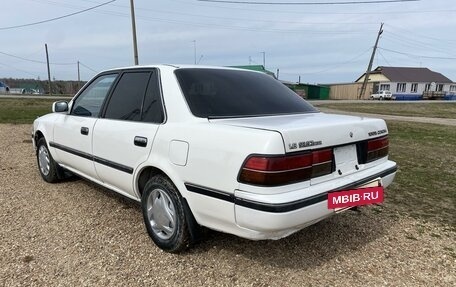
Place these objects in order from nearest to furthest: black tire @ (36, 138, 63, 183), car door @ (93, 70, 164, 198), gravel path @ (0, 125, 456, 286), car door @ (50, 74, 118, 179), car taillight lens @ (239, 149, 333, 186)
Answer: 1. car taillight lens @ (239, 149, 333, 186)
2. gravel path @ (0, 125, 456, 286)
3. car door @ (93, 70, 164, 198)
4. car door @ (50, 74, 118, 179)
5. black tire @ (36, 138, 63, 183)

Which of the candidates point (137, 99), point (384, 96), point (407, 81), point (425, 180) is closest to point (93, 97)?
point (137, 99)

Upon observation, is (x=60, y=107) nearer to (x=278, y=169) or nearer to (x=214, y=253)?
(x=214, y=253)

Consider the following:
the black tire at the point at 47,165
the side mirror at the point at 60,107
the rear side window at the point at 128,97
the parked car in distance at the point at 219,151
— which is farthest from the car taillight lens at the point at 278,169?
the black tire at the point at 47,165

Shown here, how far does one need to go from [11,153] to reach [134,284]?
19.8 ft

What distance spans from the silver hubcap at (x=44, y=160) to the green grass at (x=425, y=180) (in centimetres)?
447

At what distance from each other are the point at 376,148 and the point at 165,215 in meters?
1.87

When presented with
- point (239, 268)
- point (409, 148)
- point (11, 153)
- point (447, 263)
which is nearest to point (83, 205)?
point (239, 268)

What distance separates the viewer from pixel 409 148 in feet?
29.2

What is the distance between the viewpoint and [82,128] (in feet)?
13.4

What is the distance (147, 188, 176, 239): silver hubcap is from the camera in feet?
10.2

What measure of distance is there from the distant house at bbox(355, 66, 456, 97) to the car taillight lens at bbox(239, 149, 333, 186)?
2468 inches

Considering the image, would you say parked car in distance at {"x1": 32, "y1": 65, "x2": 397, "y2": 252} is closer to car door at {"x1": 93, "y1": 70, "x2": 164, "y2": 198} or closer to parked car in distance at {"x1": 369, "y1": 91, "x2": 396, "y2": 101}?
car door at {"x1": 93, "y1": 70, "x2": 164, "y2": 198}

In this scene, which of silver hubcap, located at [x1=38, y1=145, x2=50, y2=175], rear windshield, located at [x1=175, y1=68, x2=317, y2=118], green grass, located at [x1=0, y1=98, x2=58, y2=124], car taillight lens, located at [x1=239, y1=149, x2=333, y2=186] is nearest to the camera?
car taillight lens, located at [x1=239, y1=149, x2=333, y2=186]

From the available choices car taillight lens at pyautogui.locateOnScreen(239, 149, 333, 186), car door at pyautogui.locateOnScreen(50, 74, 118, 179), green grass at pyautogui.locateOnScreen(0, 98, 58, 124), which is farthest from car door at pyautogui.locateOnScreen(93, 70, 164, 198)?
green grass at pyautogui.locateOnScreen(0, 98, 58, 124)
